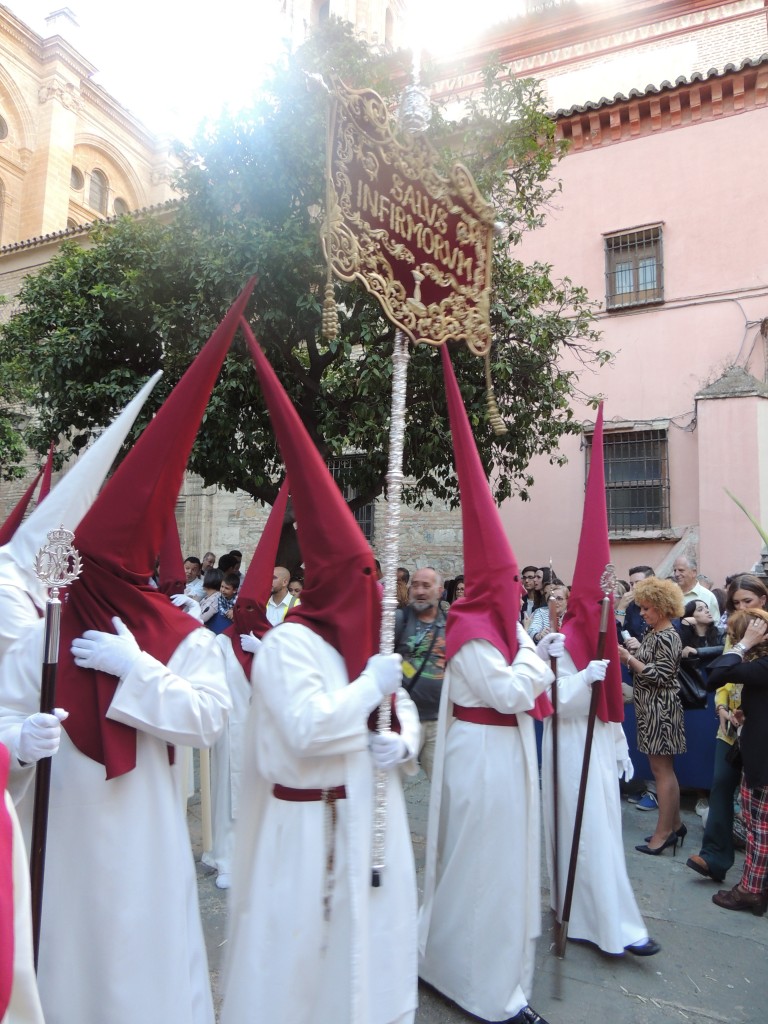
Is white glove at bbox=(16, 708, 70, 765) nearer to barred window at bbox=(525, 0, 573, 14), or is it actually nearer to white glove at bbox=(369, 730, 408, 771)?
white glove at bbox=(369, 730, 408, 771)

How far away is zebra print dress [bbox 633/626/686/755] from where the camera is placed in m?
5.25

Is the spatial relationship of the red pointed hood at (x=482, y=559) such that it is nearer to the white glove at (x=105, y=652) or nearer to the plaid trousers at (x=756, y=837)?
the white glove at (x=105, y=652)

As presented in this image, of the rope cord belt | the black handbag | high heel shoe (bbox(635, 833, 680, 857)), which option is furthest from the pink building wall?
the rope cord belt

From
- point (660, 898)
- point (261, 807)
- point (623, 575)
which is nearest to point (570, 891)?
point (660, 898)

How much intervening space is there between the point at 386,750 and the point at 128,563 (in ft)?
3.59

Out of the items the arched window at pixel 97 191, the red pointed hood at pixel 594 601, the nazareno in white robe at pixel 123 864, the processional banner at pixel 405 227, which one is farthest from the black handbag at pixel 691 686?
the arched window at pixel 97 191

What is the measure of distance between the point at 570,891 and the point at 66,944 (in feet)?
7.59

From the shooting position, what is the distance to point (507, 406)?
9.13 metres

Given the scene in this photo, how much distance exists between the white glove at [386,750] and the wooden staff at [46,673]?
3.33 ft

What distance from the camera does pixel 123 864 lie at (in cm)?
250

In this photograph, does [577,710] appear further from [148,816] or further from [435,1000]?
[148,816]

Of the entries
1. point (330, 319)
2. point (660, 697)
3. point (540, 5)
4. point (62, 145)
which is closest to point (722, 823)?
point (660, 697)

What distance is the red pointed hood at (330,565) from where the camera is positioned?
2.65m

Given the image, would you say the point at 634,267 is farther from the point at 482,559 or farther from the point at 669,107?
the point at 482,559
